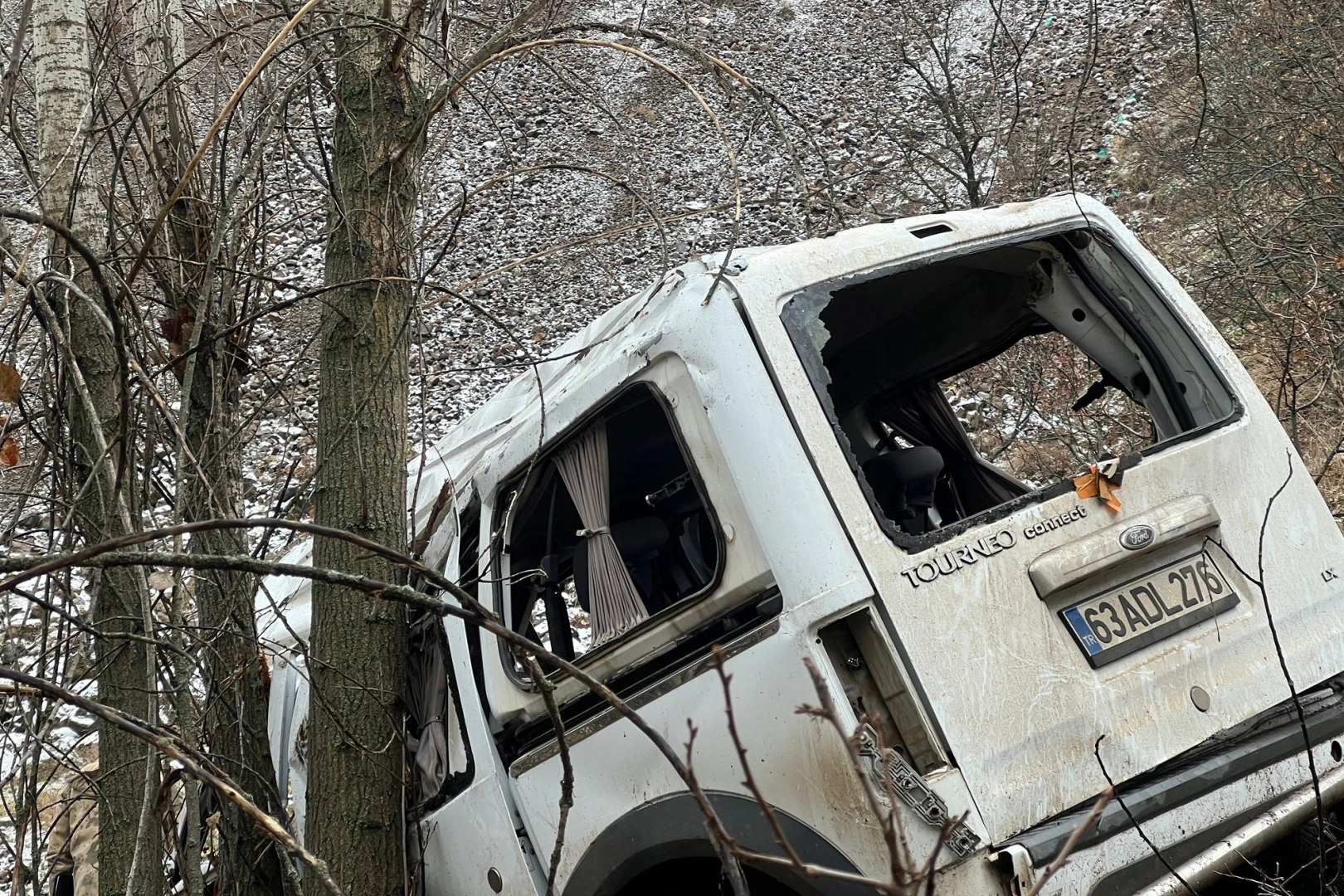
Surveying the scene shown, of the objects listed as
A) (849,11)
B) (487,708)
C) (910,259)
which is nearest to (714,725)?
(487,708)

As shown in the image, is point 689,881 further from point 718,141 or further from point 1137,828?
point 718,141

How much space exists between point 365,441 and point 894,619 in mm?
2210

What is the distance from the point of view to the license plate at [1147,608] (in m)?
2.56

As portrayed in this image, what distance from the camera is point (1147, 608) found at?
104 inches

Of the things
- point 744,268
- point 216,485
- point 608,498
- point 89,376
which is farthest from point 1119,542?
point 89,376

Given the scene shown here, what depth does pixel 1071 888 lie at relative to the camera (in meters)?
2.32

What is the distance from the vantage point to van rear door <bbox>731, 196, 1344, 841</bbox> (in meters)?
2.41

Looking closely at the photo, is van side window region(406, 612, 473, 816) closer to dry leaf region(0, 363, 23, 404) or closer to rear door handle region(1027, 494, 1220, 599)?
dry leaf region(0, 363, 23, 404)

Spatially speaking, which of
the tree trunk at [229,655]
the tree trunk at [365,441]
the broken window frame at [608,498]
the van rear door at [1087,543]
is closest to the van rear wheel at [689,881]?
the broken window frame at [608,498]

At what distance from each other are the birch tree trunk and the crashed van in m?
0.98

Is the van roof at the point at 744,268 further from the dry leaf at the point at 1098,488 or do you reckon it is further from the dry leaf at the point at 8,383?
the dry leaf at the point at 8,383

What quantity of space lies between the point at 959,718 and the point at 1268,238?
7.60 metres

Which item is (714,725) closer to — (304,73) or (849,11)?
(304,73)

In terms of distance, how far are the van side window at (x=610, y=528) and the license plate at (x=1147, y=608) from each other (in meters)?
0.88
